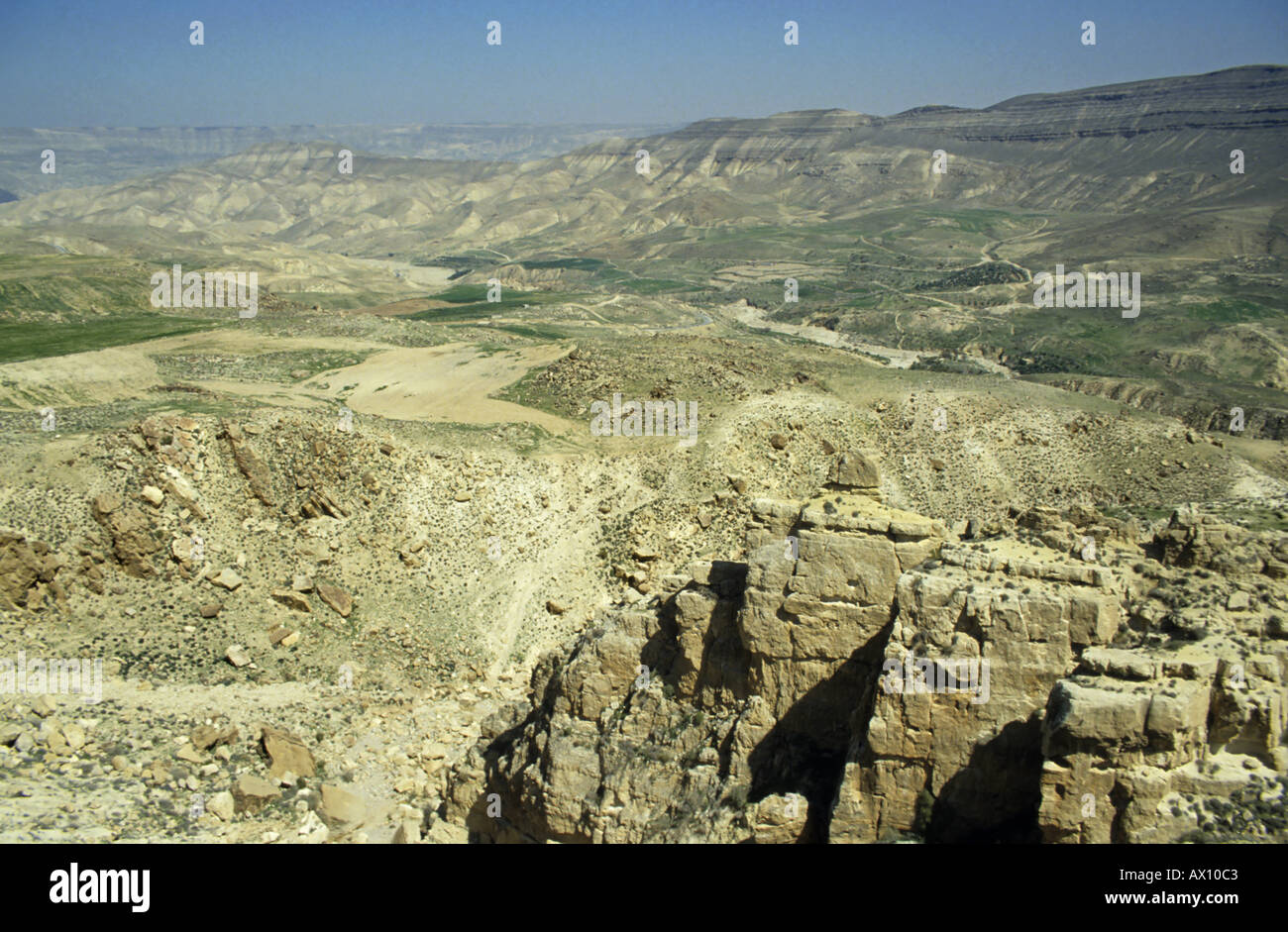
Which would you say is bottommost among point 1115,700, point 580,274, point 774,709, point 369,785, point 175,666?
point 369,785

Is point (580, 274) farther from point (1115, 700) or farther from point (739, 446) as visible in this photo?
point (1115, 700)

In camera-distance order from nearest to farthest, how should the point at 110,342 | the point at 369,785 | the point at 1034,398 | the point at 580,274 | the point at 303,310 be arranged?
the point at 369,785 → the point at 1034,398 → the point at 110,342 → the point at 303,310 → the point at 580,274

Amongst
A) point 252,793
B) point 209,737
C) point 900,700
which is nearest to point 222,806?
point 252,793

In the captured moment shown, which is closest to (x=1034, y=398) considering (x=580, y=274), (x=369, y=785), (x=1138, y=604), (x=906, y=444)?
(x=906, y=444)

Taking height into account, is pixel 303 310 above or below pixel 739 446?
above
